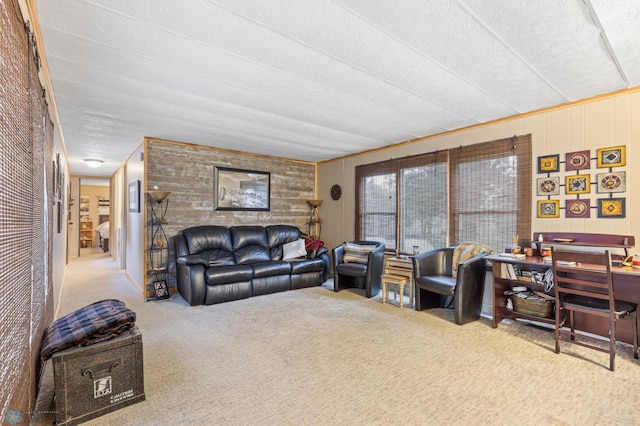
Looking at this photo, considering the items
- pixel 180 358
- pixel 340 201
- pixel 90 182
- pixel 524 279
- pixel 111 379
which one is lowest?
pixel 180 358

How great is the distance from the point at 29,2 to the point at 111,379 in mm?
2257

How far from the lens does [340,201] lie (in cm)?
611

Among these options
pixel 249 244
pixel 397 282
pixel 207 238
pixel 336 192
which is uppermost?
pixel 336 192

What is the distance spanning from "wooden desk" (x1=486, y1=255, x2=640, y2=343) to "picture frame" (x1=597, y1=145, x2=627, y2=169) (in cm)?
103

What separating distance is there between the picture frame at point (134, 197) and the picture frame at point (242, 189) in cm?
118

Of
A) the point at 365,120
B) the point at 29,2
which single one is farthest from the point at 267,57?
the point at 365,120

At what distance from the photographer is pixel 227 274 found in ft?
14.0

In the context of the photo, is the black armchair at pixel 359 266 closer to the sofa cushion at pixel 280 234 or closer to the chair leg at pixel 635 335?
the sofa cushion at pixel 280 234

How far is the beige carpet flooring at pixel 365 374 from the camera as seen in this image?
188 cm

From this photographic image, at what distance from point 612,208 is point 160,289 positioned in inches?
219

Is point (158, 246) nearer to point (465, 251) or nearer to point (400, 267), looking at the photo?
point (400, 267)

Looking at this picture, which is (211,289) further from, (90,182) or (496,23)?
(90,182)

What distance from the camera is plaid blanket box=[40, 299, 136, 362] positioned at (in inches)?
72.4

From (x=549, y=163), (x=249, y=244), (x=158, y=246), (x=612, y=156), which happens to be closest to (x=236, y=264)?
(x=249, y=244)
